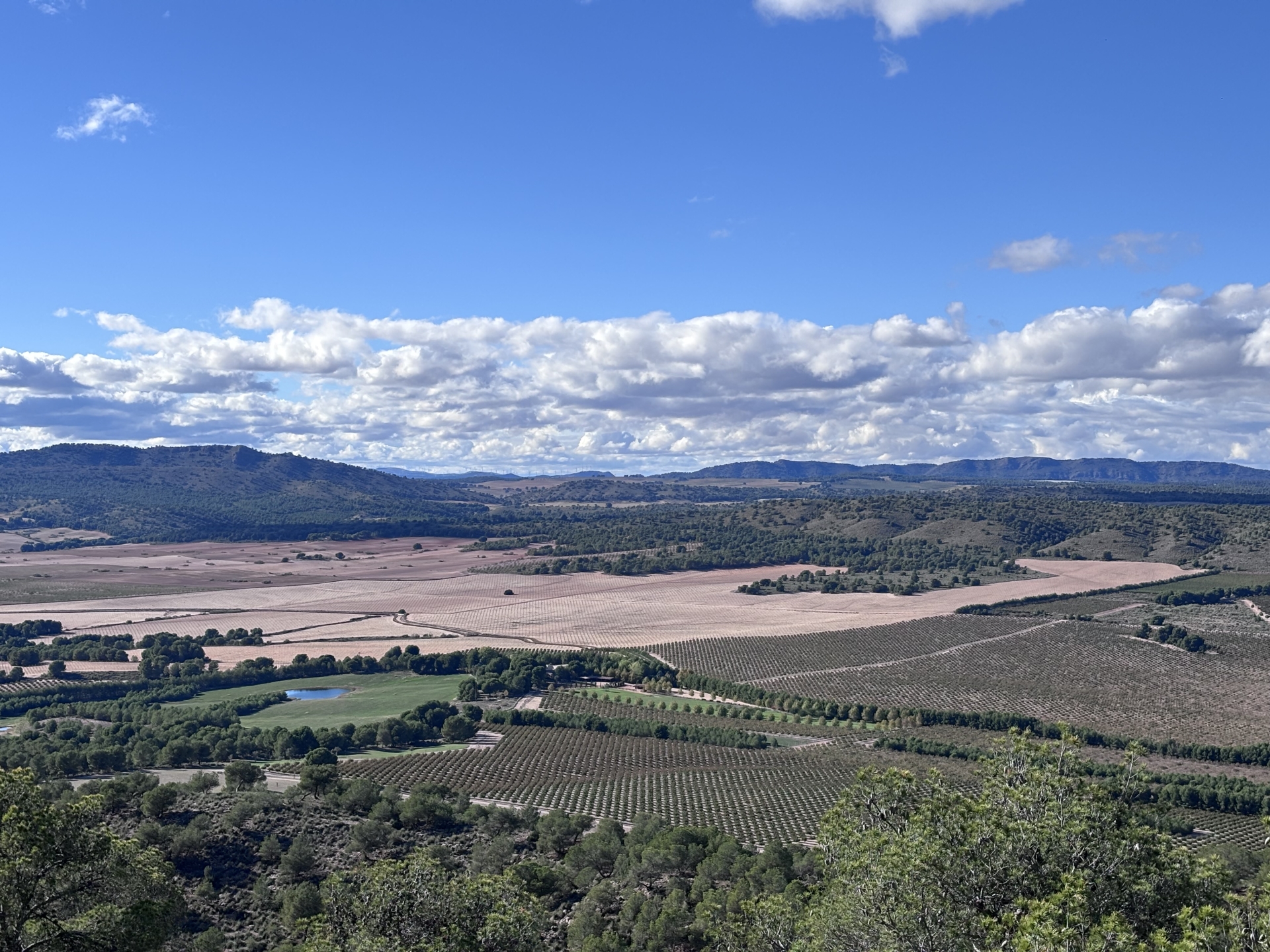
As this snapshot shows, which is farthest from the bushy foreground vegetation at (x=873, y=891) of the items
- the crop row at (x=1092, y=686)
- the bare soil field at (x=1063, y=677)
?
the bare soil field at (x=1063, y=677)

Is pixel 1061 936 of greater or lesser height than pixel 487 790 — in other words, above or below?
above

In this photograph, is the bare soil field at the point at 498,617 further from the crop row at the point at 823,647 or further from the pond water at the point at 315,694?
the pond water at the point at 315,694

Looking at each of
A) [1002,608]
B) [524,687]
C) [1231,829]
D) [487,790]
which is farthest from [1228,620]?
[487,790]

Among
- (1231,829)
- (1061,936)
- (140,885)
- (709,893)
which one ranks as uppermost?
(1061,936)

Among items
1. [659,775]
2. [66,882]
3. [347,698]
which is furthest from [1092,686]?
[66,882]

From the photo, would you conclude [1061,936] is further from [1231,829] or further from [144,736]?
[144,736]

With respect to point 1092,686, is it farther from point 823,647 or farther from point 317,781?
point 317,781
